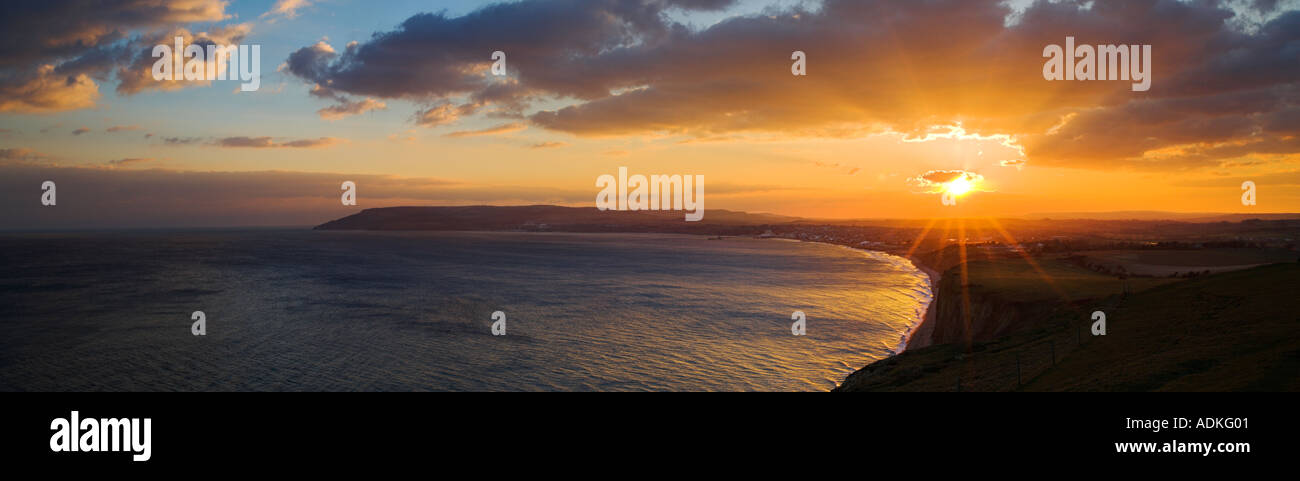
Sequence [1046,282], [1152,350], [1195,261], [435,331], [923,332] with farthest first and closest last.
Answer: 1. [1195,261]
2. [1046,282]
3. [923,332]
4. [435,331]
5. [1152,350]

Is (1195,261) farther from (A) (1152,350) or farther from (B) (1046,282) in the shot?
(A) (1152,350)

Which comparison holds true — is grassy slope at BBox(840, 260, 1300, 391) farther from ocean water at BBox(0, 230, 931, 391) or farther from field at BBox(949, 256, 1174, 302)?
ocean water at BBox(0, 230, 931, 391)

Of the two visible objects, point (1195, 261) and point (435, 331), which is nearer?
point (435, 331)

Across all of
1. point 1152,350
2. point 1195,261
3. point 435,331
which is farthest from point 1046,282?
→ point 435,331

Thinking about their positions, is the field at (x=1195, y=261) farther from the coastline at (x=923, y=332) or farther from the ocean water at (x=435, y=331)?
the ocean water at (x=435, y=331)

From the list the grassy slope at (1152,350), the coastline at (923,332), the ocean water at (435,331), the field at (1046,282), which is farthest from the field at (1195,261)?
the grassy slope at (1152,350)
